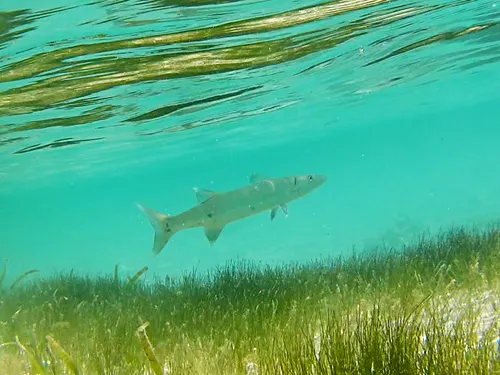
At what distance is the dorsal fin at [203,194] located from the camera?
11.2 m

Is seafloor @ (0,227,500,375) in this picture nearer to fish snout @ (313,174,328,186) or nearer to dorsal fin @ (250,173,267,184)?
fish snout @ (313,174,328,186)

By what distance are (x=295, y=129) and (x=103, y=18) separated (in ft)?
122

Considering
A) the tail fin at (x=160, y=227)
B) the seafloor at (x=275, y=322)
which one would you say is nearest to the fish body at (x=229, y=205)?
the tail fin at (x=160, y=227)

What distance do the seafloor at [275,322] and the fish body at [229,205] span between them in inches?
60.1

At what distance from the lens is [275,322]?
23.1 feet

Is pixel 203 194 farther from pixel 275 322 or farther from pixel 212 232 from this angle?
pixel 275 322

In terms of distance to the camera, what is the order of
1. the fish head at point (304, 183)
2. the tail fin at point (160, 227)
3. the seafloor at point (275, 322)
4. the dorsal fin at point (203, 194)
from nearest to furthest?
the seafloor at point (275, 322), the dorsal fin at point (203, 194), the tail fin at point (160, 227), the fish head at point (304, 183)

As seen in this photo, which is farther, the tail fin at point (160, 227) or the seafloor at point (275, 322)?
the tail fin at point (160, 227)

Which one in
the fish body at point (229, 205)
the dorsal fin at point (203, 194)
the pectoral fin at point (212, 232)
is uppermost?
the dorsal fin at point (203, 194)

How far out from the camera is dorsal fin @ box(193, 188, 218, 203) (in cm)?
1120

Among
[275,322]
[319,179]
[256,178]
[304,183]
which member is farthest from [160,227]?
[275,322]

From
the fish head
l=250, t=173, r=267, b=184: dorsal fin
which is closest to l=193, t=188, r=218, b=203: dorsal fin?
l=250, t=173, r=267, b=184: dorsal fin

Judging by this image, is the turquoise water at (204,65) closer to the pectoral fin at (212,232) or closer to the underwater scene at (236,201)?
the underwater scene at (236,201)

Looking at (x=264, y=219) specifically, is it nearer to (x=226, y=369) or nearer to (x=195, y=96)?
(x=195, y=96)
